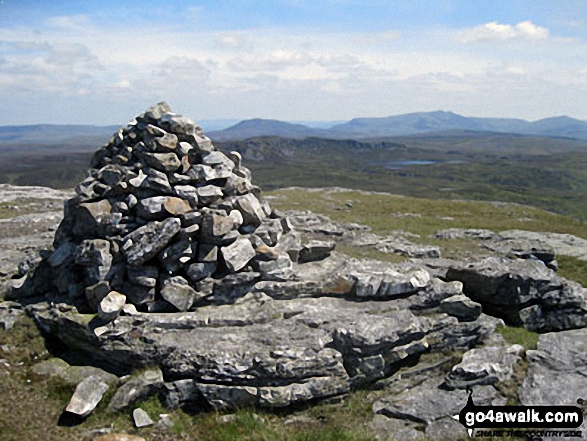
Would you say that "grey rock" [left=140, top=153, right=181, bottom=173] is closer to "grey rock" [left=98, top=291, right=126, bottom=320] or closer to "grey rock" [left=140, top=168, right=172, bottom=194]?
"grey rock" [left=140, top=168, right=172, bottom=194]

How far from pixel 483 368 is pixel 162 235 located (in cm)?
1271

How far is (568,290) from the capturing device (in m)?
20.0

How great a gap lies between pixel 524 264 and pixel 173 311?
16262 mm

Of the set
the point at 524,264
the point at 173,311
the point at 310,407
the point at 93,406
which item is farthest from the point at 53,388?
the point at 524,264

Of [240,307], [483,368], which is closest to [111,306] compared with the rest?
[240,307]

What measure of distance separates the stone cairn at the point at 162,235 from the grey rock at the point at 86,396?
7.75 feet

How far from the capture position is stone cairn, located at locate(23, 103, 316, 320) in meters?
17.4

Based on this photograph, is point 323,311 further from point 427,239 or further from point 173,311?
point 427,239

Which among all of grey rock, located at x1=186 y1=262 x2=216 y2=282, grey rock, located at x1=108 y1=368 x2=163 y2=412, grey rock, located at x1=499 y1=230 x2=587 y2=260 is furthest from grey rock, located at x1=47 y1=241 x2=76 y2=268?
grey rock, located at x1=499 y1=230 x2=587 y2=260

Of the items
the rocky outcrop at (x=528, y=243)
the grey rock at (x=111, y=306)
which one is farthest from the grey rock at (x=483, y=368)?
the rocky outcrop at (x=528, y=243)

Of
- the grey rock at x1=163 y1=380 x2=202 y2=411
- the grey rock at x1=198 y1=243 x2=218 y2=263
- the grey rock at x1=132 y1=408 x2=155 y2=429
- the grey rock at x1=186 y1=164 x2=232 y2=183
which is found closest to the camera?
the grey rock at x1=132 y1=408 x2=155 y2=429

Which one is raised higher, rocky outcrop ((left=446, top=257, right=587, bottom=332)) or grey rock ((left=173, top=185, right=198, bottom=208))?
grey rock ((left=173, top=185, right=198, bottom=208))

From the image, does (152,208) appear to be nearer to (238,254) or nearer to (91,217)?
(91,217)

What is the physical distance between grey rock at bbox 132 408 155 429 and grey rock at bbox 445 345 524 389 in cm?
1000
